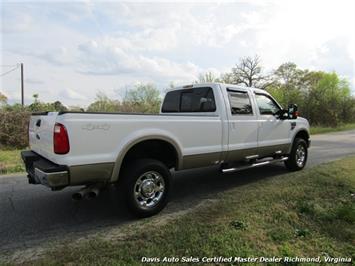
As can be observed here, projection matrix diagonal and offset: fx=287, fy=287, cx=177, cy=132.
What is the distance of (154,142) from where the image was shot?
4.40 metres

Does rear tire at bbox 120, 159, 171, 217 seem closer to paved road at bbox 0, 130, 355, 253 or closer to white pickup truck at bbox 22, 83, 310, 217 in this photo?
white pickup truck at bbox 22, 83, 310, 217

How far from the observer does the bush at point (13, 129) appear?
36.6 ft

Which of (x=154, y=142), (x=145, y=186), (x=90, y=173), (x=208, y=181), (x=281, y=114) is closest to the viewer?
(x=90, y=173)

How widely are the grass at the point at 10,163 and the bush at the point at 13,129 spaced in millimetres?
1327

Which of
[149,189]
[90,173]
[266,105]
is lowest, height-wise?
→ [149,189]

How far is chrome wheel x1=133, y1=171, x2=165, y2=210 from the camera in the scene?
4164mm

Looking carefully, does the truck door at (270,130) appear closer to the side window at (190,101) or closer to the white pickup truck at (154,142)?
the white pickup truck at (154,142)

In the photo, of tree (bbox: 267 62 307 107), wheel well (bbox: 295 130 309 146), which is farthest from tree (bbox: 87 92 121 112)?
tree (bbox: 267 62 307 107)

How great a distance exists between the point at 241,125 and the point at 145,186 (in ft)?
7.66

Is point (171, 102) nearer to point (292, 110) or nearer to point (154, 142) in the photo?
point (154, 142)

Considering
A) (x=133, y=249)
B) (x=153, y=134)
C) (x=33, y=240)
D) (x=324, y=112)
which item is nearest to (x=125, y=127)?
(x=153, y=134)

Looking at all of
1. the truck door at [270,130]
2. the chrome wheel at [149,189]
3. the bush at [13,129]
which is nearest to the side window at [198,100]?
the truck door at [270,130]

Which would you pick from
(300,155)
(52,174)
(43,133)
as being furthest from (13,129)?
(300,155)

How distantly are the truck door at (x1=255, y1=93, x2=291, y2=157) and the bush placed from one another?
9.47 metres
